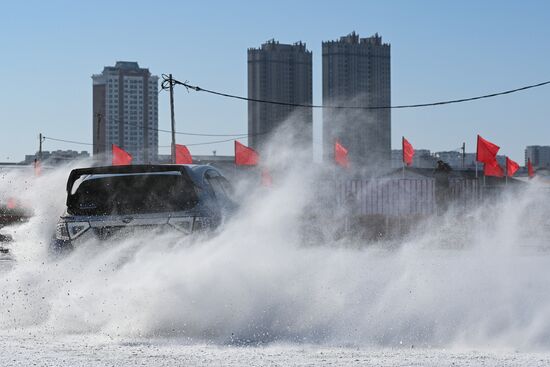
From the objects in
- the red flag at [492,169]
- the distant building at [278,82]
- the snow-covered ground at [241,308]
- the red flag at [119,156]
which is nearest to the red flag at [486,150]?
the red flag at [492,169]

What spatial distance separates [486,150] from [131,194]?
31219 mm

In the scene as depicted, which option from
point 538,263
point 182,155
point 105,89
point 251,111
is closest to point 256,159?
point 182,155

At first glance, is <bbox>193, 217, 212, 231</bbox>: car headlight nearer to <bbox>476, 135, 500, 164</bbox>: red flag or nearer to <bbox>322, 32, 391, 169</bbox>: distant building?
<bbox>476, 135, 500, 164</bbox>: red flag

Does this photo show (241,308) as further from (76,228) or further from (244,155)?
(244,155)

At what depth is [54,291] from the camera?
384 inches

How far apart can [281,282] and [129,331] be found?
1.67 m

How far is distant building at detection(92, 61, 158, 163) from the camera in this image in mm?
154875

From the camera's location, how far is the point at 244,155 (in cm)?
4319

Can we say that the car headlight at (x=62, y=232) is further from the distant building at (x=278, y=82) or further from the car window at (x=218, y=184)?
the distant building at (x=278, y=82)

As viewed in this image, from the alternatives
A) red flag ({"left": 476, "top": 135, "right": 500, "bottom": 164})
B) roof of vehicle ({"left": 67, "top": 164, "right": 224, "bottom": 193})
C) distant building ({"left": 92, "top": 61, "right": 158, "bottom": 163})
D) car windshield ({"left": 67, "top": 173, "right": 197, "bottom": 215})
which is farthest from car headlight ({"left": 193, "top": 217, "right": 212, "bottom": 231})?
distant building ({"left": 92, "top": 61, "right": 158, "bottom": 163})

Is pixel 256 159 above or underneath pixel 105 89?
underneath

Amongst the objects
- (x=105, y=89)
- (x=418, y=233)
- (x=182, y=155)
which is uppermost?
(x=105, y=89)

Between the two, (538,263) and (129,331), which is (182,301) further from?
(538,263)

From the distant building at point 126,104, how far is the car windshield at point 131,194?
144 m
